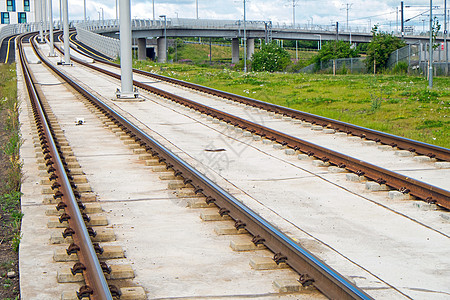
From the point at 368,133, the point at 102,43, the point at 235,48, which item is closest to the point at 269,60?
the point at 102,43

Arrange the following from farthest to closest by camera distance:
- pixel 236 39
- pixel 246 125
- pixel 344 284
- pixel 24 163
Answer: pixel 236 39
pixel 246 125
pixel 24 163
pixel 344 284

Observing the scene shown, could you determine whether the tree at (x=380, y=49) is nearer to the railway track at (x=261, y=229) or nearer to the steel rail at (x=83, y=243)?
the railway track at (x=261, y=229)

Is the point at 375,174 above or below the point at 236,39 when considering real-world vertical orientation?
below

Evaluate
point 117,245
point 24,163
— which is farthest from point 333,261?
point 24,163

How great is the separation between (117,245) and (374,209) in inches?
139

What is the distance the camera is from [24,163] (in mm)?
11289

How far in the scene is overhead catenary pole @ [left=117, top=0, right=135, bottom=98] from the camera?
22.2 meters

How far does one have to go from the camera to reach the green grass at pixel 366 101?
53.7 feet

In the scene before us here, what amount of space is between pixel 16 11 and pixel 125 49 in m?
131

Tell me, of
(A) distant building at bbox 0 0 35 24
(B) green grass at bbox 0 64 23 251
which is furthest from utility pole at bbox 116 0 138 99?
(A) distant building at bbox 0 0 35 24

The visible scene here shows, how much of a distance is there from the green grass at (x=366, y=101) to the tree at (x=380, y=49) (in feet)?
74.0

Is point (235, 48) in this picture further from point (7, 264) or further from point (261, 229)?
point (7, 264)

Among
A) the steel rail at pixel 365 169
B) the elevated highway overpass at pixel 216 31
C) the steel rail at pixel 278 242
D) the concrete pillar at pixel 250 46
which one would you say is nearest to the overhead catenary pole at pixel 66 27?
the steel rail at pixel 365 169

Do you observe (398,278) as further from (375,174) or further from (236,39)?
(236,39)
